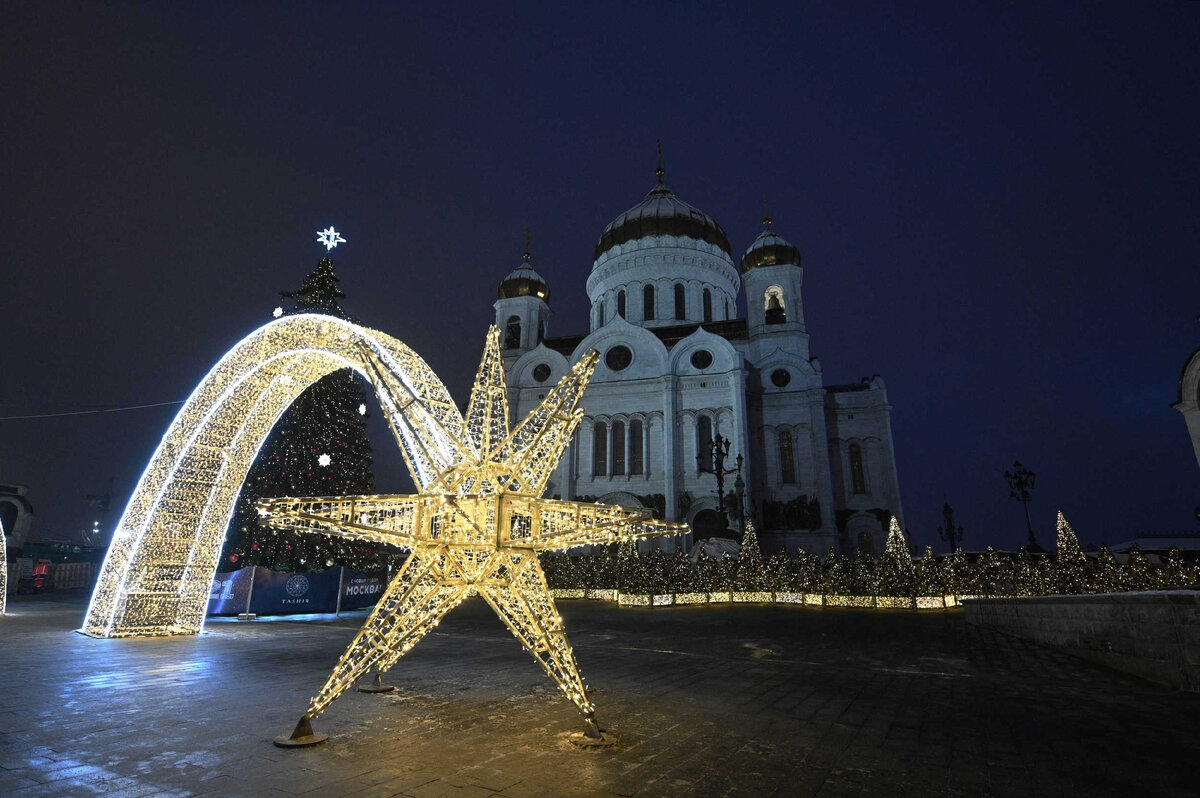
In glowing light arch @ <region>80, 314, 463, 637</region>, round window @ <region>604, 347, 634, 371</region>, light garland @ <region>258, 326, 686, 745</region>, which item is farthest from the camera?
round window @ <region>604, 347, 634, 371</region>

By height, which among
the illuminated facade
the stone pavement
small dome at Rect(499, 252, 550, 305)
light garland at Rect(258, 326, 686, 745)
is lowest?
the stone pavement

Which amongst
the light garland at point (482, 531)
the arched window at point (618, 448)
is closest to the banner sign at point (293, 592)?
the light garland at point (482, 531)

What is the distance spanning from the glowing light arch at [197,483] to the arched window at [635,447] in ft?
96.6

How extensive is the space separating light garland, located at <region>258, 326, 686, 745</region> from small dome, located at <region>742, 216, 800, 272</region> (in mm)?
41781

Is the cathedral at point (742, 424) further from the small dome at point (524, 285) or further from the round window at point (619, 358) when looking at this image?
the small dome at point (524, 285)

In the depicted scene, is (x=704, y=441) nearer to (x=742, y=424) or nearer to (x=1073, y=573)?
(x=742, y=424)

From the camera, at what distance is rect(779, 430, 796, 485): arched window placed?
37406 millimetres

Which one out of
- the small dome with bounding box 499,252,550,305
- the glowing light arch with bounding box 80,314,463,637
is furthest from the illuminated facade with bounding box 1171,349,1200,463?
the small dome with bounding box 499,252,550,305

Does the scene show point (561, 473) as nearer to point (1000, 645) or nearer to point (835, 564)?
point (835, 564)

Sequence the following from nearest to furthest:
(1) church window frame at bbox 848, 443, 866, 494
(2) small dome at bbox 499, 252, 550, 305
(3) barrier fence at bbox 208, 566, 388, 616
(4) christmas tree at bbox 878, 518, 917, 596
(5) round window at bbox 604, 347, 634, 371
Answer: (3) barrier fence at bbox 208, 566, 388, 616 → (4) christmas tree at bbox 878, 518, 917, 596 → (1) church window frame at bbox 848, 443, 866, 494 → (5) round window at bbox 604, 347, 634, 371 → (2) small dome at bbox 499, 252, 550, 305

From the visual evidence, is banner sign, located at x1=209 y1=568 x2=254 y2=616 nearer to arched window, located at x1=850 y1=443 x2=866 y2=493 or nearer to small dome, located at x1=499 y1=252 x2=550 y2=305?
arched window, located at x1=850 y1=443 x2=866 y2=493

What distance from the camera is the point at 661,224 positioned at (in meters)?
49.5

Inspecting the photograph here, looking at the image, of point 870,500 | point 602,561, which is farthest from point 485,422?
point 870,500

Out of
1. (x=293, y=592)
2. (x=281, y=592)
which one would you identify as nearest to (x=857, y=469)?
(x=293, y=592)
